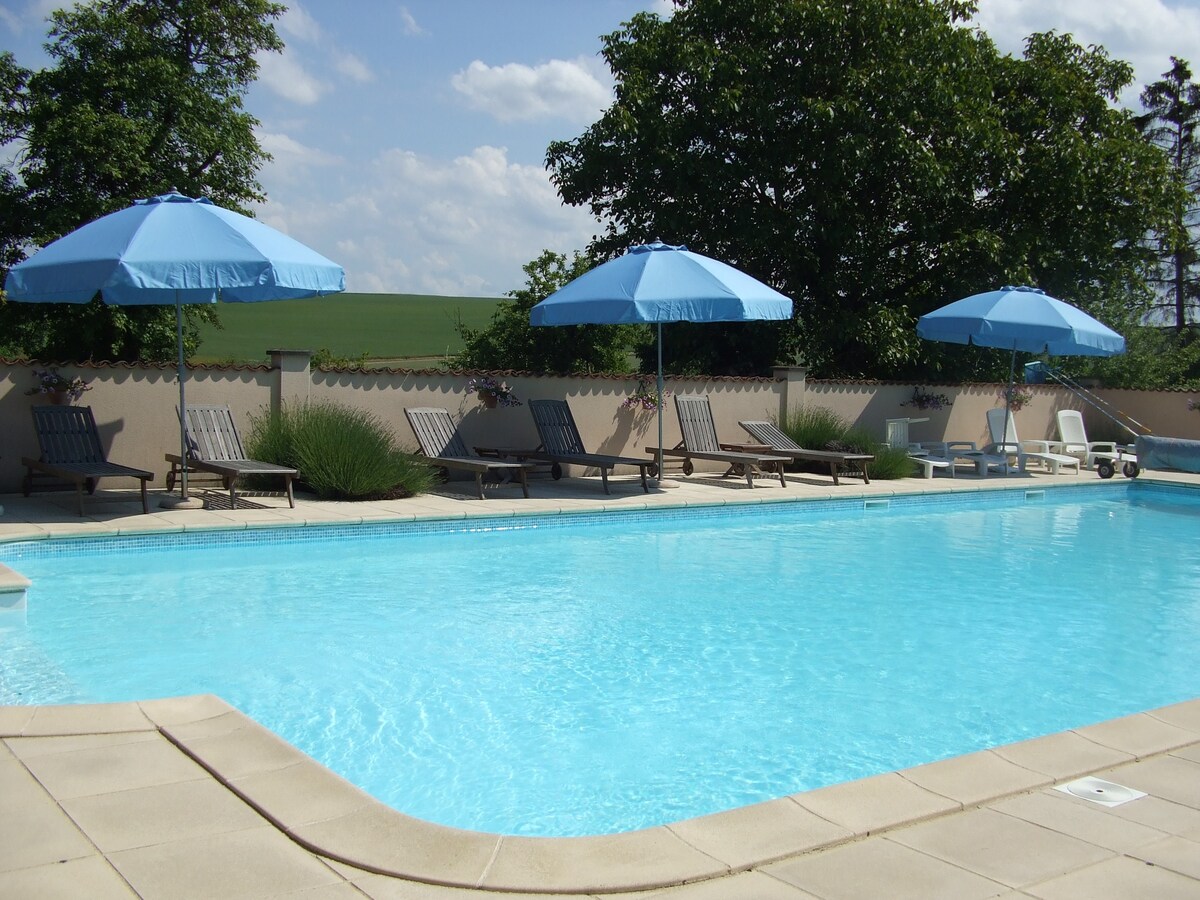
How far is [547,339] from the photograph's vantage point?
18.4 meters

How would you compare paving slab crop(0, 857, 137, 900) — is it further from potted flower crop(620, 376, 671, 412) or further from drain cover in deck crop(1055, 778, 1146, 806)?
potted flower crop(620, 376, 671, 412)

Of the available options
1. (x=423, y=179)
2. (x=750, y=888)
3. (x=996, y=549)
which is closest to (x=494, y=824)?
(x=750, y=888)

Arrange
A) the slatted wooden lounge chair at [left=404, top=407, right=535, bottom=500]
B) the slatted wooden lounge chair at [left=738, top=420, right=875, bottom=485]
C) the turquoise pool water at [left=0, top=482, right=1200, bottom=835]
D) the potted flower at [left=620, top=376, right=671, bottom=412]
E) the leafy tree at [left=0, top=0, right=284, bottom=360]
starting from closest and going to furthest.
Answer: the turquoise pool water at [left=0, top=482, right=1200, bottom=835]
the slatted wooden lounge chair at [left=404, top=407, right=535, bottom=500]
the slatted wooden lounge chair at [left=738, top=420, right=875, bottom=485]
the potted flower at [left=620, top=376, right=671, bottom=412]
the leafy tree at [left=0, top=0, right=284, bottom=360]

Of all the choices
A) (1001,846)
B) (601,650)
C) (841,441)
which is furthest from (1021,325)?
(1001,846)

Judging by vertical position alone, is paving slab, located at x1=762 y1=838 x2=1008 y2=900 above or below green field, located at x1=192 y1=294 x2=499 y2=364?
below

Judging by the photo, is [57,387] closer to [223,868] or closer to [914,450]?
[223,868]

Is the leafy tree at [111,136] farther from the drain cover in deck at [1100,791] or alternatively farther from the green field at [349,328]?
the green field at [349,328]

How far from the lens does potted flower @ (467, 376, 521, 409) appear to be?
1260cm

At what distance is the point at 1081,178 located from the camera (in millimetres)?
17766

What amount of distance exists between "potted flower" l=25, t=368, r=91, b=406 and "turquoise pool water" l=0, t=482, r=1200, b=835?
2.49 metres

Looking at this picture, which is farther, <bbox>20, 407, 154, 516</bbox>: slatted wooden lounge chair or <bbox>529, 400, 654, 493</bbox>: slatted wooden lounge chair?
<bbox>529, 400, 654, 493</bbox>: slatted wooden lounge chair

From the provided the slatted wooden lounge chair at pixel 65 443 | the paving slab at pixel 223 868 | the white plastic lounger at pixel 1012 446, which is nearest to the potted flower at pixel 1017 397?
the white plastic lounger at pixel 1012 446

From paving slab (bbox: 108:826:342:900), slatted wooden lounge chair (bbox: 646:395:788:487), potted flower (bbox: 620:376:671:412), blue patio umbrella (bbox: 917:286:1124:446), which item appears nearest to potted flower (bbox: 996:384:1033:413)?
blue patio umbrella (bbox: 917:286:1124:446)

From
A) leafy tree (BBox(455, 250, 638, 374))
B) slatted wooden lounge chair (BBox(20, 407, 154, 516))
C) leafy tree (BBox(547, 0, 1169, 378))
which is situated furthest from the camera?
leafy tree (BBox(455, 250, 638, 374))
